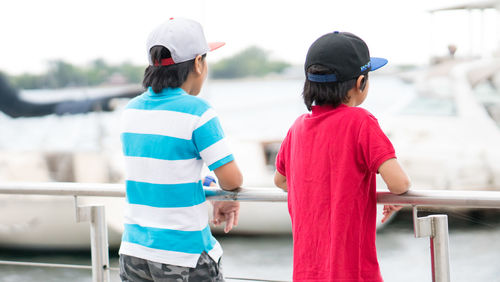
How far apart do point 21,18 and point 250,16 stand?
2.27 metres

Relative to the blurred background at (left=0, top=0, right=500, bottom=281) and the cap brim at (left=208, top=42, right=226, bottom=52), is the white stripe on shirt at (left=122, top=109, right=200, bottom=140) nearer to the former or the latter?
the cap brim at (left=208, top=42, right=226, bottom=52)

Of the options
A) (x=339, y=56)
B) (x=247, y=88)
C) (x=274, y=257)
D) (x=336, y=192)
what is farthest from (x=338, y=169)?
(x=247, y=88)

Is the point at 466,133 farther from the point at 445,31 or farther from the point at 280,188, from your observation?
the point at 280,188

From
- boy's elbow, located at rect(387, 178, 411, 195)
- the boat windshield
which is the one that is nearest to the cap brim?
boy's elbow, located at rect(387, 178, 411, 195)

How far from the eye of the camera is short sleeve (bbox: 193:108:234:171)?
819 millimetres

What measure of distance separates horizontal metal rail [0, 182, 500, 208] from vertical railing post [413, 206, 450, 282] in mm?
32

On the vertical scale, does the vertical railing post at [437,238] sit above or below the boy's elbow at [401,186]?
below

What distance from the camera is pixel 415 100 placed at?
20.9ft

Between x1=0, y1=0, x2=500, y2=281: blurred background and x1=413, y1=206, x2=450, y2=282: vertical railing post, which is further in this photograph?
x1=0, y1=0, x2=500, y2=281: blurred background

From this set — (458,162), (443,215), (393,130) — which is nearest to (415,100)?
(393,130)

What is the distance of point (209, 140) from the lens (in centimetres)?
82

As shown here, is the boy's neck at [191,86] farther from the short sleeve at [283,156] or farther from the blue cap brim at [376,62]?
the blue cap brim at [376,62]

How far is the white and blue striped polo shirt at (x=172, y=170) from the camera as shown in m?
0.82

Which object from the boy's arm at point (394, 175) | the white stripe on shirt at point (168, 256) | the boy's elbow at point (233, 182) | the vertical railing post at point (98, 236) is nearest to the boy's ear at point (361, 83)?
the boy's arm at point (394, 175)
